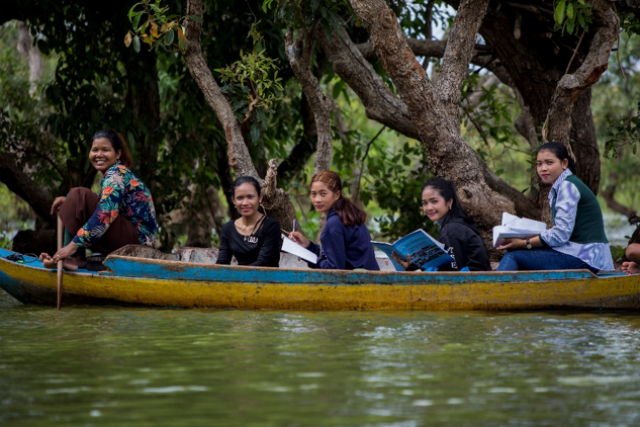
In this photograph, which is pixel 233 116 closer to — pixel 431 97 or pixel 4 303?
pixel 431 97

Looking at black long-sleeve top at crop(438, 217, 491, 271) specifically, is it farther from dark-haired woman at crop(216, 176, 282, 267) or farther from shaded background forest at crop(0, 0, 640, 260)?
shaded background forest at crop(0, 0, 640, 260)

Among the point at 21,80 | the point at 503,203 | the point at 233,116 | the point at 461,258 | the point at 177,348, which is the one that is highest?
the point at 21,80

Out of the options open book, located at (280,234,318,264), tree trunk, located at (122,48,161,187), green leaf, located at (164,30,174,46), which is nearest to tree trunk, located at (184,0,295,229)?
green leaf, located at (164,30,174,46)

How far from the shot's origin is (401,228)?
10.5 metres

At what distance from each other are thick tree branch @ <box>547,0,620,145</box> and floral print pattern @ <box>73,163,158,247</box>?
365 cm

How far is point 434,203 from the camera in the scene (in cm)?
602

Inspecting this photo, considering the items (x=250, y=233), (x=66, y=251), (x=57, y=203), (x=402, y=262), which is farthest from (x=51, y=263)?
(x=402, y=262)

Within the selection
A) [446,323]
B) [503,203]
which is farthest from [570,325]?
[503,203]

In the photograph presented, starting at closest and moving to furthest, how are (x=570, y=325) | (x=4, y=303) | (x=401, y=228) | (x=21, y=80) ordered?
1. (x=570, y=325)
2. (x=4, y=303)
3. (x=401, y=228)
4. (x=21, y=80)

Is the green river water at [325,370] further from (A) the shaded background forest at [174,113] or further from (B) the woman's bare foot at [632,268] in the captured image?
(A) the shaded background forest at [174,113]

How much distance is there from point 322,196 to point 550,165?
162 centimetres

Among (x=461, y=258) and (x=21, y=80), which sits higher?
(x=21, y=80)

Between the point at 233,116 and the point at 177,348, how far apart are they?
3638 mm

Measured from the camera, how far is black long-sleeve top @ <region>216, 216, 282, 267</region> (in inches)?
248
